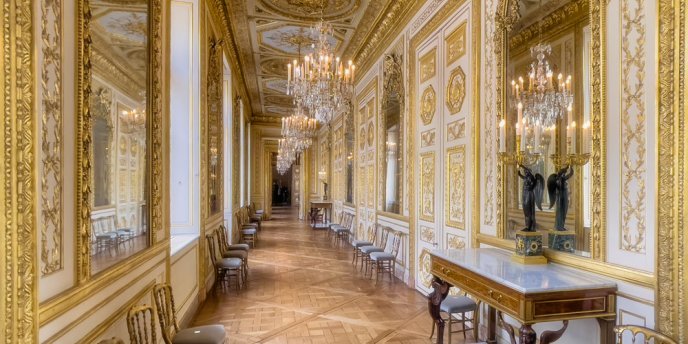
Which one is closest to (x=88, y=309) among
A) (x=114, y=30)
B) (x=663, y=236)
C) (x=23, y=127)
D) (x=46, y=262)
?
(x=46, y=262)

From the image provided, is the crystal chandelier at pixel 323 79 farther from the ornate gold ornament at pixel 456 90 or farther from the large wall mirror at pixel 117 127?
the large wall mirror at pixel 117 127

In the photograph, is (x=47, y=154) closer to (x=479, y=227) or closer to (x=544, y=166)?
(x=544, y=166)

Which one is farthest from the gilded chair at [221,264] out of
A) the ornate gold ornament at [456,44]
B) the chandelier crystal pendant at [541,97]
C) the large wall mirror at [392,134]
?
the chandelier crystal pendant at [541,97]

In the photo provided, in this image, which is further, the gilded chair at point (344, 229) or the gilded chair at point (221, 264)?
the gilded chair at point (344, 229)

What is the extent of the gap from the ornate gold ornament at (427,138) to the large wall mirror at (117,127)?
3551mm

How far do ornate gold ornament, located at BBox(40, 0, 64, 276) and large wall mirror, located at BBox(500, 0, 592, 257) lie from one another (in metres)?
2.79

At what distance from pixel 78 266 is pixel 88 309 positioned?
0.85ft

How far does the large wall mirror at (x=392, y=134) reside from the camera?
6410 millimetres

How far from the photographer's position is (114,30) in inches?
90.4

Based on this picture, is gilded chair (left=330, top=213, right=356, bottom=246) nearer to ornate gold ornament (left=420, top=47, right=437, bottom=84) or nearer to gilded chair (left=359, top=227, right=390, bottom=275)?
gilded chair (left=359, top=227, right=390, bottom=275)

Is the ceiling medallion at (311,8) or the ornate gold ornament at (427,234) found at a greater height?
the ceiling medallion at (311,8)

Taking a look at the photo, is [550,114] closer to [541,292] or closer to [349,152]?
[541,292]

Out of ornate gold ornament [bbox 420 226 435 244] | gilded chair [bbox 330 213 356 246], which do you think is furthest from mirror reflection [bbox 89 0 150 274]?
gilded chair [bbox 330 213 356 246]

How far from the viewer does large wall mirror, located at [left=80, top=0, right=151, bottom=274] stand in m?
2.04
